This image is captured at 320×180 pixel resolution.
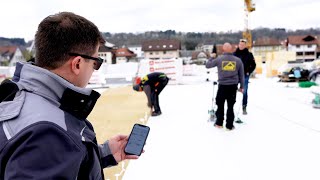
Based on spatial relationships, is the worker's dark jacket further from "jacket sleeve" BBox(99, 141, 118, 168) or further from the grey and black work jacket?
the grey and black work jacket

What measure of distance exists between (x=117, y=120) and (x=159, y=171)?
11.4ft

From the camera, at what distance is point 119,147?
185 cm

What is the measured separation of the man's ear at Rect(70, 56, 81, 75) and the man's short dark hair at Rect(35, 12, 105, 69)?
0.03 m

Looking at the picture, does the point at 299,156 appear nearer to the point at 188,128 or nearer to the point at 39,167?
the point at 188,128

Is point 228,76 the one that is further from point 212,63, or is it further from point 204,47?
point 204,47

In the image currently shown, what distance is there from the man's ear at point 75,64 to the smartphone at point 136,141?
0.70 m

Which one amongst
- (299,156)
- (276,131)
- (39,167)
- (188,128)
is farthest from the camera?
(188,128)

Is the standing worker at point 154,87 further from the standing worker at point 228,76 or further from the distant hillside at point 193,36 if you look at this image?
the distant hillside at point 193,36

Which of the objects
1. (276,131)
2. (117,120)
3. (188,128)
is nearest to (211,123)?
(188,128)

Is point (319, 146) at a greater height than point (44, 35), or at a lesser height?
lesser

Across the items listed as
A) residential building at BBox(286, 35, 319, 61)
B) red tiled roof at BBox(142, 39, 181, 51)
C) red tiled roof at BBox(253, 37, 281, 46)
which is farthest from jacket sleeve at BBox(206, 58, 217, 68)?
red tiled roof at BBox(253, 37, 281, 46)

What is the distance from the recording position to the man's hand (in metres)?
1.83

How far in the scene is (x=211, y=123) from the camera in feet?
22.5

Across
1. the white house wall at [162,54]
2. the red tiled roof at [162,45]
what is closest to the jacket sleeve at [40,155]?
the white house wall at [162,54]
